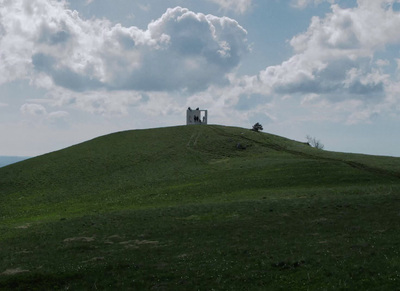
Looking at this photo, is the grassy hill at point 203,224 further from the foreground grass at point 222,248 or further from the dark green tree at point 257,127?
the dark green tree at point 257,127

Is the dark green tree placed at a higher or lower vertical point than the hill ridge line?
higher

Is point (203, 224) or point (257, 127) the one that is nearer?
point (203, 224)

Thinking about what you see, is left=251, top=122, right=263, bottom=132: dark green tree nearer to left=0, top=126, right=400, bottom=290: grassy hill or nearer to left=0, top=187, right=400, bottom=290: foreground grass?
left=0, top=126, right=400, bottom=290: grassy hill

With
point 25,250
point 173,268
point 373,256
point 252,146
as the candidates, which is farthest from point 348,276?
point 252,146

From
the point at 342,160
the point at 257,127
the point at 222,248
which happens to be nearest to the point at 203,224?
the point at 222,248

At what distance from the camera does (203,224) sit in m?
35.8

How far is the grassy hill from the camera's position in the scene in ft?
73.6

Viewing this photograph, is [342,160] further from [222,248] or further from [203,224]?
[222,248]

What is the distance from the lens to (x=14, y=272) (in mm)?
25109

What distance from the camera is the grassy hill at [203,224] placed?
22438 millimetres

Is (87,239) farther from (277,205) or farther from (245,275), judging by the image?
(277,205)

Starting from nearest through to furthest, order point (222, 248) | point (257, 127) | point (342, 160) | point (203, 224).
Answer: point (222, 248) < point (203, 224) < point (342, 160) < point (257, 127)

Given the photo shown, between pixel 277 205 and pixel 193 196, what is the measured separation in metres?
15.2

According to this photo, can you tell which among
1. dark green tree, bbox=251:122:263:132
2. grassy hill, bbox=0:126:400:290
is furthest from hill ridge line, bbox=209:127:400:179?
dark green tree, bbox=251:122:263:132
